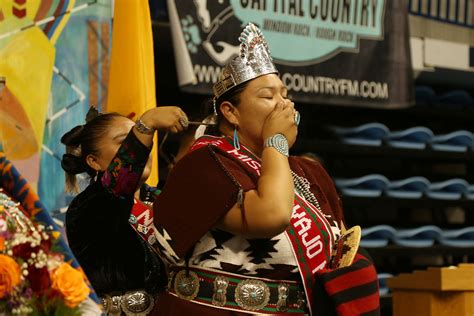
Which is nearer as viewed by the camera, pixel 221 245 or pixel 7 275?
pixel 7 275

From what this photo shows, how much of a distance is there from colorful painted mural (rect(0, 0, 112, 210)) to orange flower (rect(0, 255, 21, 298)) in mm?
1844

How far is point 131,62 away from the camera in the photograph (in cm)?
308

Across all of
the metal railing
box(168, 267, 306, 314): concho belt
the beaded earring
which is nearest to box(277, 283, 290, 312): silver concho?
box(168, 267, 306, 314): concho belt

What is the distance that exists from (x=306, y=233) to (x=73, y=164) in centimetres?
73

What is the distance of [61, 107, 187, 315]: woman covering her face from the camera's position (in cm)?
175

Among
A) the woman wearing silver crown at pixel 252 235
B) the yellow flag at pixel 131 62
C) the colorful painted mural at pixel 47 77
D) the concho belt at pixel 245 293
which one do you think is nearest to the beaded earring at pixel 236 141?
the woman wearing silver crown at pixel 252 235

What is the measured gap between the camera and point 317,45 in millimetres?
4359

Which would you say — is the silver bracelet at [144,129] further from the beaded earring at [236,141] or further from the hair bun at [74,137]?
the hair bun at [74,137]

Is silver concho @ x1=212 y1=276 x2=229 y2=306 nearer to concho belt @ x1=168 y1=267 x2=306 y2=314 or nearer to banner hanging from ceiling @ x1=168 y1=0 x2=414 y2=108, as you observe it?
concho belt @ x1=168 y1=267 x2=306 y2=314

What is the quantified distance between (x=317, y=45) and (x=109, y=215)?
269 cm

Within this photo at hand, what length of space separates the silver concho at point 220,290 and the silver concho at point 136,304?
348mm

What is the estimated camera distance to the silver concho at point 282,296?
168 cm

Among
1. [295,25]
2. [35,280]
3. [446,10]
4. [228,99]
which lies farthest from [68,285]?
[446,10]

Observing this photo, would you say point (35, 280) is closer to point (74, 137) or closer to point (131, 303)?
point (131, 303)
